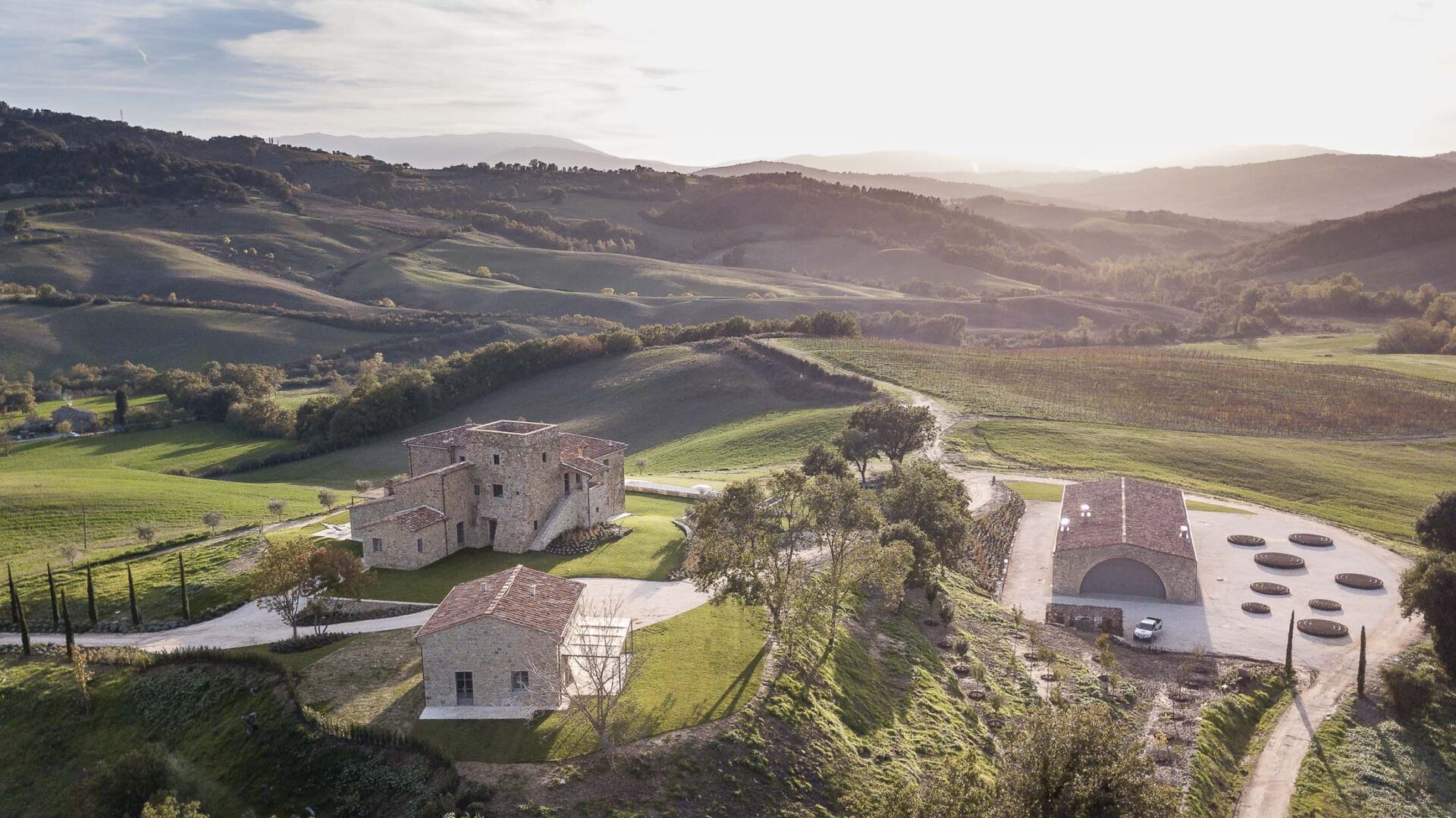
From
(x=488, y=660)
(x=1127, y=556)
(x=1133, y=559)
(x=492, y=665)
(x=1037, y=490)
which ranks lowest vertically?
(x=1037, y=490)

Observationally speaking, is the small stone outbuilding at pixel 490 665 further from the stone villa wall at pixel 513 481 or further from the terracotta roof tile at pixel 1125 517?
the terracotta roof tile at pixel 1125 517

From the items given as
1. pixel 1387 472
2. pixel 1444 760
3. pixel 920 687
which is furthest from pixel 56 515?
pixel 1387 472

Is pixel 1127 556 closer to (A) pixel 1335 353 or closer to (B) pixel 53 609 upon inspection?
(B) pixel 53 609

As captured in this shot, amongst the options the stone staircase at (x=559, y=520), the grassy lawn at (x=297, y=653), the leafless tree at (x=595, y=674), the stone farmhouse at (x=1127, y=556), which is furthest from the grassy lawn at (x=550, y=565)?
the stone farmhouse at (x=1127, y=556)

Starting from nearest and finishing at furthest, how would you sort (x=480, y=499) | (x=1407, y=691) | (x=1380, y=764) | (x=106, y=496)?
1. (x=1380, y=764)
2. (x=1407, y=691)
3. (x=480, y=499)
4. (x=106, y=496)

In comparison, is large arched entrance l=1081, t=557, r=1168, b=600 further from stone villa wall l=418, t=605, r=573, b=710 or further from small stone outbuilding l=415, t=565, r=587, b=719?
stone villa wall l=418, t=605, r=573, b=710

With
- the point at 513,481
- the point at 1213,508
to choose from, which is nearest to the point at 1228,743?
the point at 1213,508
